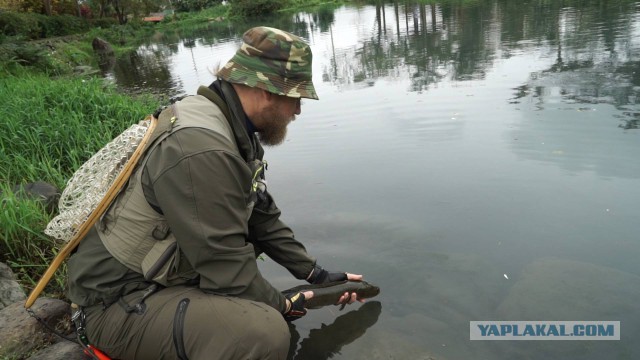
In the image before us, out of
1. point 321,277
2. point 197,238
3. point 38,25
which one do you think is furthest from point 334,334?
point 38,25

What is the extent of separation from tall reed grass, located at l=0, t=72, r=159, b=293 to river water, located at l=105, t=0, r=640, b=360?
1.72 meters

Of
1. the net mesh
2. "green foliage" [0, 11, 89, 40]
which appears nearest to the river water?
the net mesh

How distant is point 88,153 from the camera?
465 cm

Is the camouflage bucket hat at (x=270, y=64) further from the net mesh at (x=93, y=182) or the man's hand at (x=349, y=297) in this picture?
the man's hand at (x=349, y=297)

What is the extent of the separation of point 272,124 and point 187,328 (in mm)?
1013

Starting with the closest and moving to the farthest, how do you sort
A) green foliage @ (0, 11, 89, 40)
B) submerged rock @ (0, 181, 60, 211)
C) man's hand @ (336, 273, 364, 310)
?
man's hand @ (336, 273, 364, 310) → submerged rock @ (0, 181, 60, 211) → green foliage @ (0, 11, 89, 40)

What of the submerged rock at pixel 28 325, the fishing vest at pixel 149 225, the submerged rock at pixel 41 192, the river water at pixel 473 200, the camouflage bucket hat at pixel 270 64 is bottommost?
the river water at pixel 473 200

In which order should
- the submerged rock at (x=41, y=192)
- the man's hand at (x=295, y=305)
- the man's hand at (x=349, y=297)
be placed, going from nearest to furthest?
the man's hand at (x=295, y=305), the man's hand at (x=349, y=297), the submerged rock at (x=41, y=192)

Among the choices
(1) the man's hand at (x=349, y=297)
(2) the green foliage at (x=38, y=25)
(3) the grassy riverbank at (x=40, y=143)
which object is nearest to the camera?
(1) the man's hand at (x=349, y=297)

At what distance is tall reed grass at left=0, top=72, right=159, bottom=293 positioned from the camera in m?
3.19

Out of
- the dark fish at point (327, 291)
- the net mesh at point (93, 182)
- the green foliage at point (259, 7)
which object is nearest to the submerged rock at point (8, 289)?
the net mesh at point (93, 182)

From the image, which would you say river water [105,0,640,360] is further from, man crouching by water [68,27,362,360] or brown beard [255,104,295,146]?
brown beard [255,104,295,146]

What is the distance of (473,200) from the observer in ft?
14.0

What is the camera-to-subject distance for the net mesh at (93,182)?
6.78 feet
